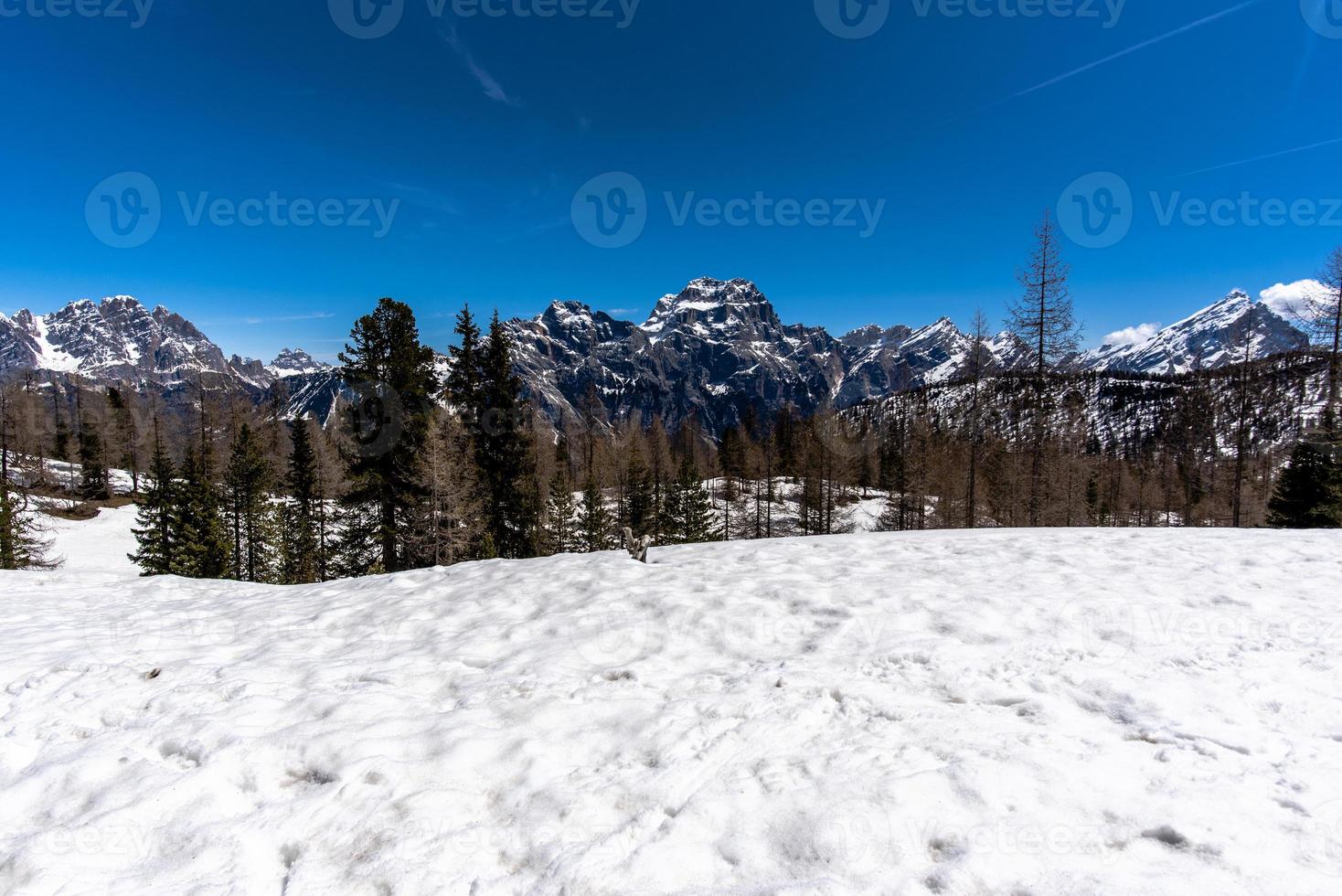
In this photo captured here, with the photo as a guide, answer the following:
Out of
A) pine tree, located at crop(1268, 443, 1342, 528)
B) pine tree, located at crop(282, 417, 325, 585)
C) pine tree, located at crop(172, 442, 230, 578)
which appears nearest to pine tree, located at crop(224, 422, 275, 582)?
pine tree, located at crop(282, 417, 325, 585)

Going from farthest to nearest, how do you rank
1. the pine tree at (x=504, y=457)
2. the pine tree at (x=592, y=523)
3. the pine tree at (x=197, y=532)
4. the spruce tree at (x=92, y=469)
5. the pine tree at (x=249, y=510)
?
the spruce tree at (x=92, y=469)
the pine tree at (x=592, y=523)
the pine tree at (x=249, y=510)
the pine tree at (x=197, y=532)
the pine tree at (x=504, y=457)

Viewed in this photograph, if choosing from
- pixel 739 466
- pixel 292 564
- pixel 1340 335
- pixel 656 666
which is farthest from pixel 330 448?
pixel 1340 335

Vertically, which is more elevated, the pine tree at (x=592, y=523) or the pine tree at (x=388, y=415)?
the pine tree at (x=388, y=415)

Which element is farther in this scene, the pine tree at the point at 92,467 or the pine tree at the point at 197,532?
the pine tree at the point at 92,467

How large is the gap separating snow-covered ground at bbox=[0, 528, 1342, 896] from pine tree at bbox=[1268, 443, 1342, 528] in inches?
977

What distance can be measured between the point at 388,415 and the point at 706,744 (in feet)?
64.5

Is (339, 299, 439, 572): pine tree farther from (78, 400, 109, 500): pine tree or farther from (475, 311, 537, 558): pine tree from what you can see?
(78, 400, 109, 500): pine tree

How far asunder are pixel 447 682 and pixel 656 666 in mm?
2325

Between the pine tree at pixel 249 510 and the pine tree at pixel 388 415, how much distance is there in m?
14.0

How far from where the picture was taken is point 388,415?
65.5 feet

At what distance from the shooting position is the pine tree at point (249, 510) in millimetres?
29188

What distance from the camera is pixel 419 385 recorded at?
20516 mm

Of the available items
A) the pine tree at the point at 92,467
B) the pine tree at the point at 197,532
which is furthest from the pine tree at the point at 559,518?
the pine tree at the point at 92,467
